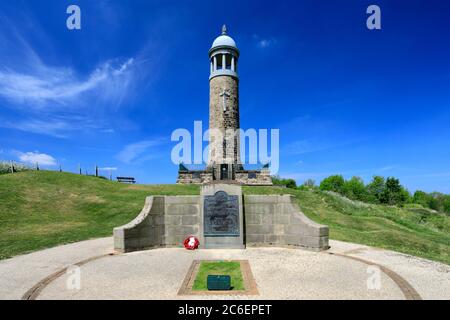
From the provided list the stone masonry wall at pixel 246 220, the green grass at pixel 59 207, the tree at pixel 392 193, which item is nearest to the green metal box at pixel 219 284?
the stone masonry wall at pixel 246 220

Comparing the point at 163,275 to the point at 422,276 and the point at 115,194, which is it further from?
the point at 115,194

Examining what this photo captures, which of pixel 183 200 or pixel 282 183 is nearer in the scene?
pixel 183 200

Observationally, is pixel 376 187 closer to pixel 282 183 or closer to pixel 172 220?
pixel 282 183

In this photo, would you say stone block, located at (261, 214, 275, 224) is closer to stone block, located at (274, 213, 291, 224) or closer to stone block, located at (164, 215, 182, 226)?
stone block, located at (274, 213, 291, 224)

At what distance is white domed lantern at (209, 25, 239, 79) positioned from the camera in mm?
34344

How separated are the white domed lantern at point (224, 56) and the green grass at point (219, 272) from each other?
97.1ft

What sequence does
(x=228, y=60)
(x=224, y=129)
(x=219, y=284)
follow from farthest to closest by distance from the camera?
(x=228, y=60)
(x=224, y=129)
(x=219, y=284)

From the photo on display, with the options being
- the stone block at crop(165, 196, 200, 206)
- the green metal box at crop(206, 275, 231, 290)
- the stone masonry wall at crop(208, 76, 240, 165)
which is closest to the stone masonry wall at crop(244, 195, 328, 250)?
the stone block at crop(165, 196, 200, 206)

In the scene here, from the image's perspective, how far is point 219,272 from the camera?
7.62 m

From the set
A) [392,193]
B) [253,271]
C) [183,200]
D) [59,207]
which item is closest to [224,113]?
[59,207]

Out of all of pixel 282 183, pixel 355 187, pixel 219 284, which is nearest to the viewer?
pixel 219 284

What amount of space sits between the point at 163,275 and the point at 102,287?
159cm

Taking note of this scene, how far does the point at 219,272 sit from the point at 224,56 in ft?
105

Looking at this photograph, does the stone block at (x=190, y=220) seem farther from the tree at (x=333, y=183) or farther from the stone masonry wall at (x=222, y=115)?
the tree at (x=333, y=183)
